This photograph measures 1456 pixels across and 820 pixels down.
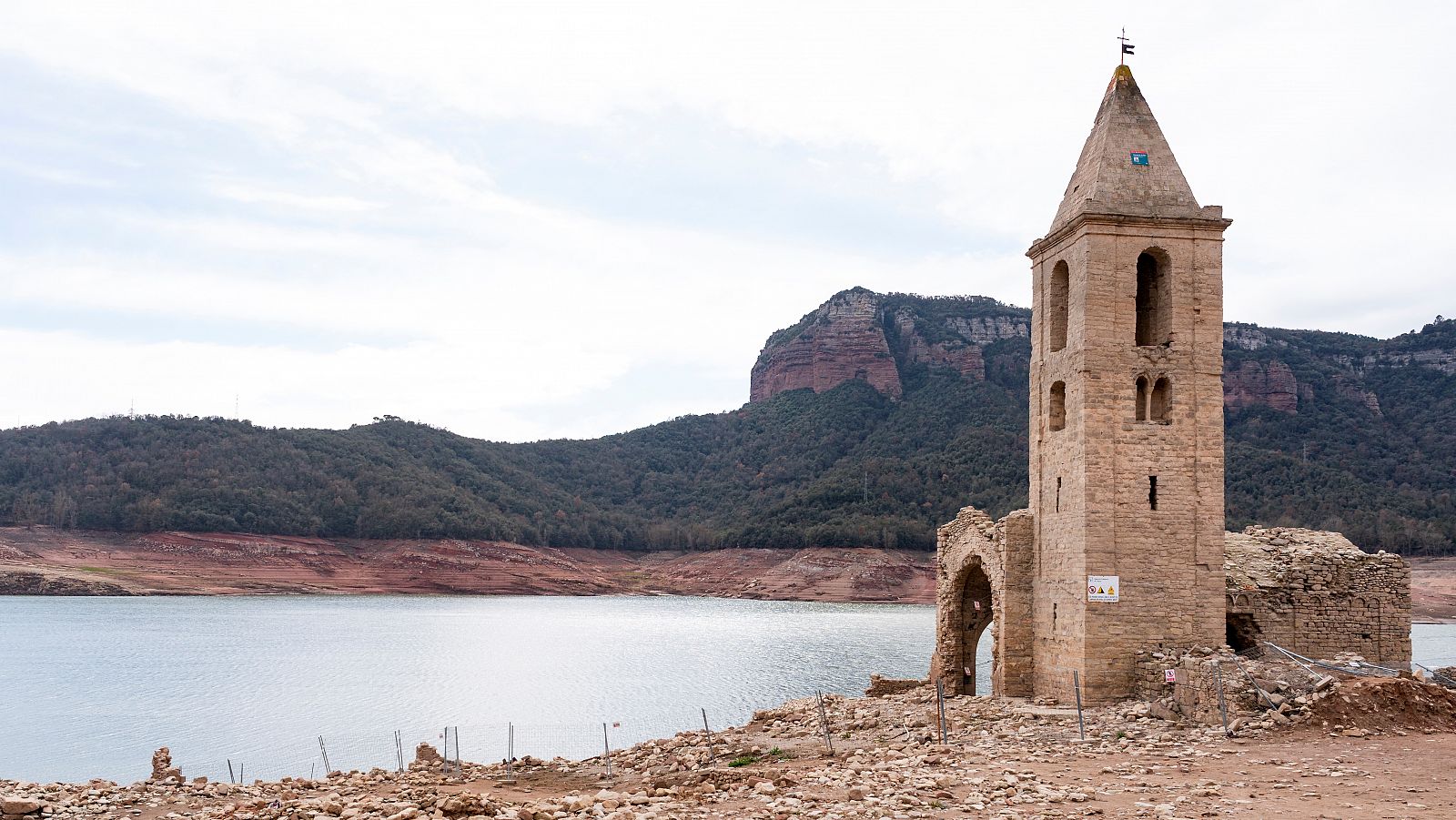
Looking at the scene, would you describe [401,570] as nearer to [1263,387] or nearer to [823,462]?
[823,462]

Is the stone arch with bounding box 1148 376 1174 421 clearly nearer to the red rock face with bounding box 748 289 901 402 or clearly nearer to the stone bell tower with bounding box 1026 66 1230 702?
the stone bell tower with bounding box 1026 66 1230 702

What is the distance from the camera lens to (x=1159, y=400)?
19141mm

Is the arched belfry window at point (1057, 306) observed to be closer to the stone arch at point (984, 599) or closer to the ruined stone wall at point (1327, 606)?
the stone arch at point (984, 599)

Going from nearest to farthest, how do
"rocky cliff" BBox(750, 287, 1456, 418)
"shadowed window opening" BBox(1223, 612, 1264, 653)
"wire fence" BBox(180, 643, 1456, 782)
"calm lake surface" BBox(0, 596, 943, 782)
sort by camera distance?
"wire fence" BBox(180, 643, 1456, 782) < "shadowed window opening" BBox(1223, 612, 1264, 653) < "calm lake surface" BBox(0, 596, 943, 782) < "rocky cliff" BBox(750, 287, 1456, 418)

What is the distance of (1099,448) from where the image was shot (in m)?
18.3

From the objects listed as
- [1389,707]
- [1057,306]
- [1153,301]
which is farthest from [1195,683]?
[1057,306]

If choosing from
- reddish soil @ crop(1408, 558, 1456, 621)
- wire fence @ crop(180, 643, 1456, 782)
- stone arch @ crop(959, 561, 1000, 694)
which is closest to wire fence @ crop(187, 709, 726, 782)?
wire fence @ crop(180, 643, 1456, 782)

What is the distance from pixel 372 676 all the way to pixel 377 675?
0.87 feet

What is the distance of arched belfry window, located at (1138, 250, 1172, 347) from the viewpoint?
753 inches

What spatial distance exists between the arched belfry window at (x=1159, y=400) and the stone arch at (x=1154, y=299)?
695mm

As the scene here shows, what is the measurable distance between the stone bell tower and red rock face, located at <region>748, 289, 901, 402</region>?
9975 centimetres

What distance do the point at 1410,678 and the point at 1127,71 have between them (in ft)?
34.7

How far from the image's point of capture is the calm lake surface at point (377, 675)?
26516 millimetres

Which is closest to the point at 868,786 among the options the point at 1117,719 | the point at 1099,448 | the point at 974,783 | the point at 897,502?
the point at 974,783
